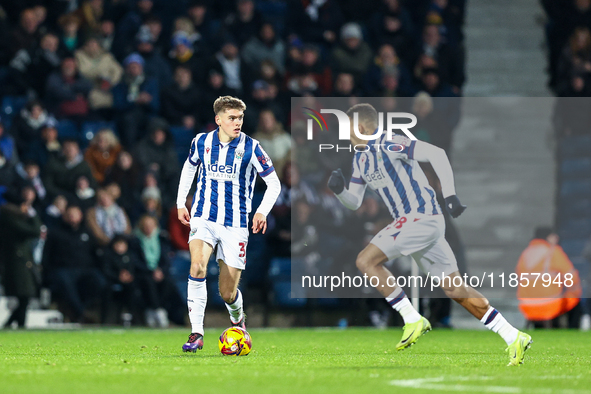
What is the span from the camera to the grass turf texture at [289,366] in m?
5.98

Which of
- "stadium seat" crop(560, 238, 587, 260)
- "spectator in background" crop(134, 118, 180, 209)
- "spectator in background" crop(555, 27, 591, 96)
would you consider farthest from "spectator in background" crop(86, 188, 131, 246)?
"spectator in background" crop(555, 27, 591, 96)

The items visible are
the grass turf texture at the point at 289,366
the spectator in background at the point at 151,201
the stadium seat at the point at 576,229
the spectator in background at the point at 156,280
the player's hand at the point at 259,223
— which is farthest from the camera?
the stadium seat at the point at 576,229

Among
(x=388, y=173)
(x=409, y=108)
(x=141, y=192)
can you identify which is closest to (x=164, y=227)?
(x=141, y=192)

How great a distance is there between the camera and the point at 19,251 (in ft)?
46.8

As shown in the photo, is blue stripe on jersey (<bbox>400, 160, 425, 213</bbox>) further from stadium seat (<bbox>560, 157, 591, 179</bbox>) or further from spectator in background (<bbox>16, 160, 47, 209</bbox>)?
stadium seat (<bbox>560, 157, 591, 179</bbox>)

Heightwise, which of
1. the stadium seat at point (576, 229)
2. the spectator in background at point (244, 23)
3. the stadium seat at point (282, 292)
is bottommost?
the stadium seat at point (282, 292)

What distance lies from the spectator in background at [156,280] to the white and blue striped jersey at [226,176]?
6.25 m

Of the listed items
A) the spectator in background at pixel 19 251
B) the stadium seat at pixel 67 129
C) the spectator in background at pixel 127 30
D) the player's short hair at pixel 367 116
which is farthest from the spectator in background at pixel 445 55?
the spectator in background at pixel 19 251

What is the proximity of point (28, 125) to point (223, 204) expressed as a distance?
7.72 metres

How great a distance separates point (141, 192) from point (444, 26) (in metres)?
7.94

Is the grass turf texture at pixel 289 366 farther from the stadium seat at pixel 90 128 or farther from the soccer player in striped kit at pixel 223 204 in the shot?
the stadium seat at pixel 90 128

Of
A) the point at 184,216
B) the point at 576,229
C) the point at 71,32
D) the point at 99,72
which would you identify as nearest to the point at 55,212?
the point at 99,72

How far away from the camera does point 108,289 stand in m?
14.9

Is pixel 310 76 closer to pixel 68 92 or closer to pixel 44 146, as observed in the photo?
pixel 68 92
